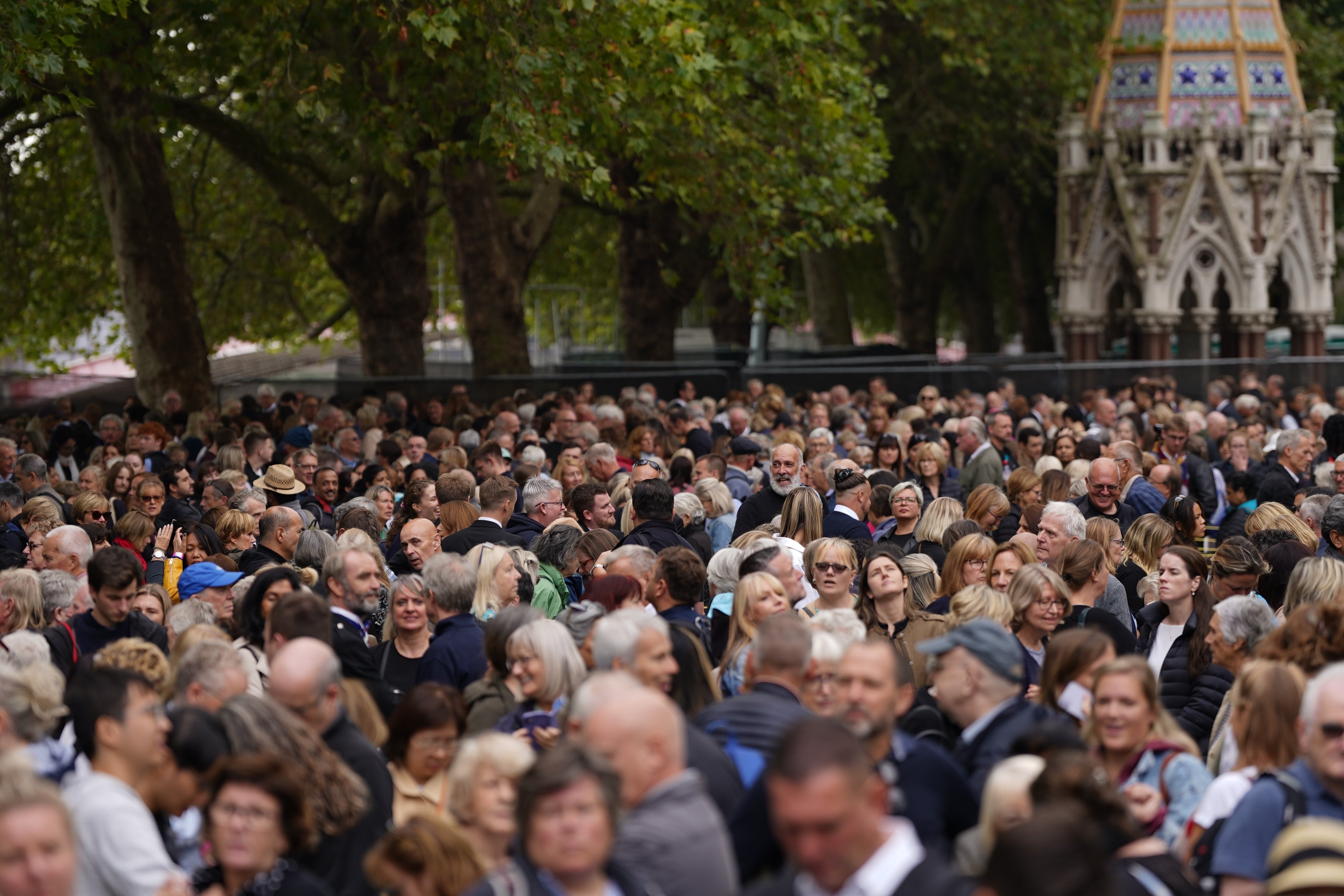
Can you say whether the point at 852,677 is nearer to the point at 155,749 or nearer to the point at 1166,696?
the point at 155,749

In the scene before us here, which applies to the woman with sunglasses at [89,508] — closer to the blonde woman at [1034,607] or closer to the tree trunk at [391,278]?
the blonde woman at [1034,607]

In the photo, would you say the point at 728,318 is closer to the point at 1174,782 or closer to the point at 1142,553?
the point at 1142,553

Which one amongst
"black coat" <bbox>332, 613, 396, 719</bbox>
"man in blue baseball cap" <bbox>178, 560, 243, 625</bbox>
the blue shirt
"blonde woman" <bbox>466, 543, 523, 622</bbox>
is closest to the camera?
the blue shirt

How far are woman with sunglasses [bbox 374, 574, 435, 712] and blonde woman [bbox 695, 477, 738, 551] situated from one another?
12.7ft

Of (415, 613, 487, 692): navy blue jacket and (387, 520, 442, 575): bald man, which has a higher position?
(387, 520, 442, 575): bald man

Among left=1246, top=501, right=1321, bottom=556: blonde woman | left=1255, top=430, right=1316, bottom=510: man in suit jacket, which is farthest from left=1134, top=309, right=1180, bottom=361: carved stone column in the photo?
left=1246, top=501, right=1321, bottom=556: blonde woman

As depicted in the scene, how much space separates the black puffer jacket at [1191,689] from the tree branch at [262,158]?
1415 cm

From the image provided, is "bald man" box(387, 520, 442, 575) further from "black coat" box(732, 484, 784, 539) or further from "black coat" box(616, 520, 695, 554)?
"black coat" box(732, 484, 784, 539)

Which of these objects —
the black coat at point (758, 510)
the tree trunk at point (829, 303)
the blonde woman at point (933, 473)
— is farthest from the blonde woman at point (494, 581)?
the tree trunk at point (829, 303)

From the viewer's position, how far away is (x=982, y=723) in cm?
552

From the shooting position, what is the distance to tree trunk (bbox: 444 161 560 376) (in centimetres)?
2291

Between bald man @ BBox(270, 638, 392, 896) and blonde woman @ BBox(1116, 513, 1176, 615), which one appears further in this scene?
blonde woman @ BBox(1116, 513, 1176, 615)

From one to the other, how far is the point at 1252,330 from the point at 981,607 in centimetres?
2290

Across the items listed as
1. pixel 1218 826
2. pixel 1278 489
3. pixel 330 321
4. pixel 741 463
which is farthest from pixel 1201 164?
pixel 1218 826
